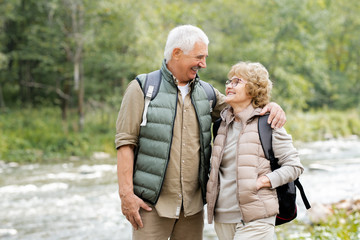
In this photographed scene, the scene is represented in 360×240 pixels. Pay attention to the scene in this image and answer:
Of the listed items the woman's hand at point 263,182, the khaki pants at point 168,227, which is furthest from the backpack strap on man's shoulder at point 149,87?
the woman's hand at point 263,182

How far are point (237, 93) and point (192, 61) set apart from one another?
13.3 inches

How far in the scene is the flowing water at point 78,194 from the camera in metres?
6.77

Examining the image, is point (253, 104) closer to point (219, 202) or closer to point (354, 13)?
point (219, 202)

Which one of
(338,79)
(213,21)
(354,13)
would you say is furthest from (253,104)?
(354,13)

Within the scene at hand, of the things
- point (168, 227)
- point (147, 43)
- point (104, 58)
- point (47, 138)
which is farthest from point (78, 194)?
point (104, 58)

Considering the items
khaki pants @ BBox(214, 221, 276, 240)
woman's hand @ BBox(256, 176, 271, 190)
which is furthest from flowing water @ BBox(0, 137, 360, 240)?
woman's hand @ BBox(256, 176, 271, 190)

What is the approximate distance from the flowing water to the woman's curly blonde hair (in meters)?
3.78

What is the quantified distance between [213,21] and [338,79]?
1099cm

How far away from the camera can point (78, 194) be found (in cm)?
932

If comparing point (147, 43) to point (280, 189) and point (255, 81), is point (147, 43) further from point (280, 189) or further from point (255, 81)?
point (280, 189)

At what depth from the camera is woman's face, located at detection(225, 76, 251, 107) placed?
8.68ft

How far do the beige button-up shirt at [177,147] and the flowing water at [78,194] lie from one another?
3.56 meters

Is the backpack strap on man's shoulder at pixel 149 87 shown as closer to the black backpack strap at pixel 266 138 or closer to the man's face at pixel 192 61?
the man's face at pixel 192 61

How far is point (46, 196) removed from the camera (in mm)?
9188
